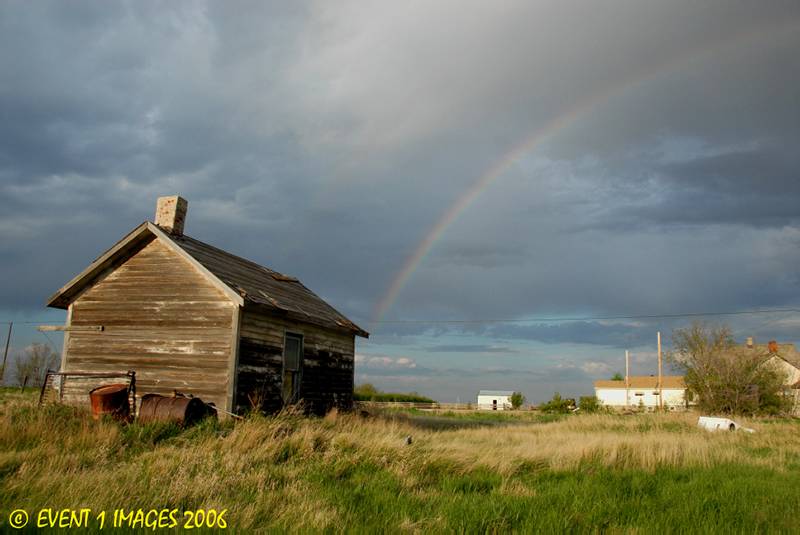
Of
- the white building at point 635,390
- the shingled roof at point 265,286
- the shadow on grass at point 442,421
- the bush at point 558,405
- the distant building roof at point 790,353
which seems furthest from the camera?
the white building at point 635,390

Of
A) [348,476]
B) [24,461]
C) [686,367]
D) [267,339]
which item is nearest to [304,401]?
Answer: [267,339]

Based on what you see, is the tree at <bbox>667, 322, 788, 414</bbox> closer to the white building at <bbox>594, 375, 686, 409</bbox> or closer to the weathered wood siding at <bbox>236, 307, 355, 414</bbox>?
the weathered wood siding at <bbox>236, 307, 355, 414</bbox>

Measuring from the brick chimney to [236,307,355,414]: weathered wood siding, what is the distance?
3750mm

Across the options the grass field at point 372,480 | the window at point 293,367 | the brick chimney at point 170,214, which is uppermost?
the brick chimney at point 170,214

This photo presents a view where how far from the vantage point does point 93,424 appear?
38.4ft

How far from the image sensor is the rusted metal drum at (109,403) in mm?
13133

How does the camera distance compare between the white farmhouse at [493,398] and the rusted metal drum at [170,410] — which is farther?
the white farmhouse at [493,398]

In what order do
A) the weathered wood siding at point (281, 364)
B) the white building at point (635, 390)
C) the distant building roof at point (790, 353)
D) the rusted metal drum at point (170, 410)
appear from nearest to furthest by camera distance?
the rusted metal drum at point (170, 410) → the weathered wood siding at point (281, 364) → the distant building roof at point (790, 353) → the white building at point (635, 390)

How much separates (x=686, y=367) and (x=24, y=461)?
39768 mm

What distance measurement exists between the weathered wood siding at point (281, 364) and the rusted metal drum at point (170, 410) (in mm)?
1332

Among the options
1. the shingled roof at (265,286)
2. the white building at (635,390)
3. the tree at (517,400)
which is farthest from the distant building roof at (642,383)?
the shingled roof at (265,286)

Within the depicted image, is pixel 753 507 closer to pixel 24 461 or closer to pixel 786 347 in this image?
pixel 24 461

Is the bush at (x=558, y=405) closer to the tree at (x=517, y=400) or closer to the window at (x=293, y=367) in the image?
the tree at (x=517, y=400)

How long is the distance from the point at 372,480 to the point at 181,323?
790cm
